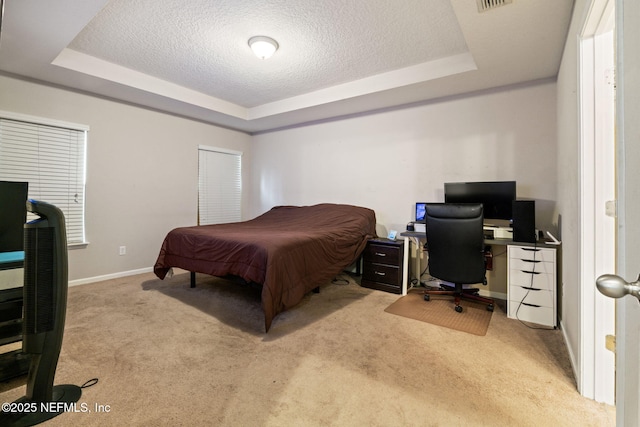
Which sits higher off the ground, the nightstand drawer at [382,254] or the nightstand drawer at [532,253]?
the nightstand drawer at [532,253]

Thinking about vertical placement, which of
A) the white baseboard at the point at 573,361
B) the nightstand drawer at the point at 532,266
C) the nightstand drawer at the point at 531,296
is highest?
the nightstand drawer at the point at 532,266

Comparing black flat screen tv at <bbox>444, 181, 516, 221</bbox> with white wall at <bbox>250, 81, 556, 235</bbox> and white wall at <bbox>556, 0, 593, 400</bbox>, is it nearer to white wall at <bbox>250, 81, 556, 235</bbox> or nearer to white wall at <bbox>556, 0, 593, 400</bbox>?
white wall at <bbox>250, 81, 556, 235</bbox>

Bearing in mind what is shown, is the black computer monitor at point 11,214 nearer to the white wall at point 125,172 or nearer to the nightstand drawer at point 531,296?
the white wall at point 125,172

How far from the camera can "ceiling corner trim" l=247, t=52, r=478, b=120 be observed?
290 cm

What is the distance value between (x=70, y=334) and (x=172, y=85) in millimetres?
2995

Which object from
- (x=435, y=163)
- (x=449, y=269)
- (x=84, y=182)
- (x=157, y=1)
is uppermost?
(x=157, y=1)

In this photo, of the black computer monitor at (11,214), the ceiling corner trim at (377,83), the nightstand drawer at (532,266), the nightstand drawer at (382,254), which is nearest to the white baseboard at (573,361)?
the nightstand drawer at (532,266)

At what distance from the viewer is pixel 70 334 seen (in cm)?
224

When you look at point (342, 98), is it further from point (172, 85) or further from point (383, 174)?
point (172, 85)

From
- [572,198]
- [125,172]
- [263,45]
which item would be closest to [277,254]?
[263,45]

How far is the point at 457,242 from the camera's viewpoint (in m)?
2.66

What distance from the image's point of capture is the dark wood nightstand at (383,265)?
3307 millimetres

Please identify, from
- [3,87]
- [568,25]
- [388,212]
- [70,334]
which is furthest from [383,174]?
[3,87]

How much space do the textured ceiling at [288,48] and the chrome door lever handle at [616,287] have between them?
6.83ft
